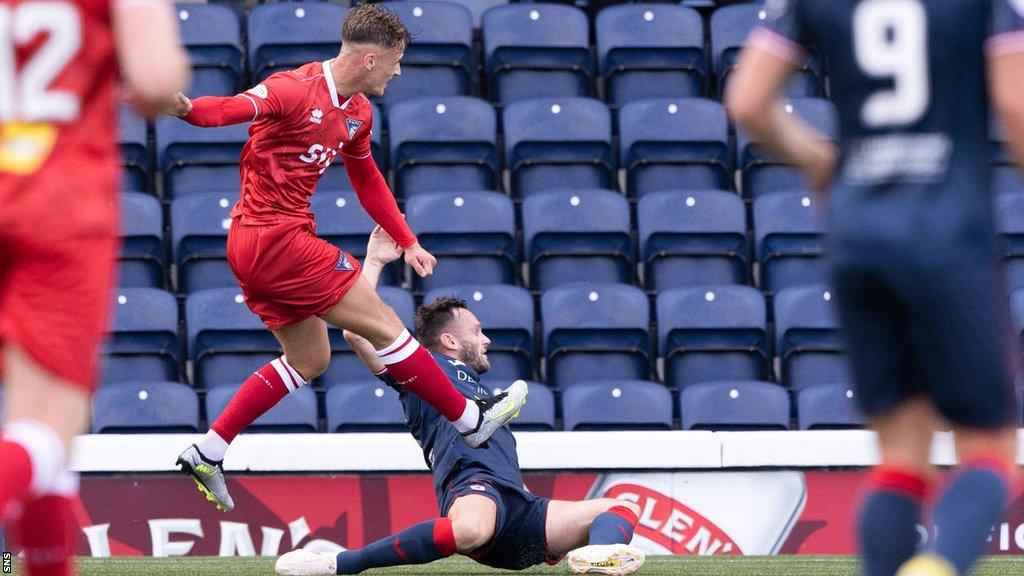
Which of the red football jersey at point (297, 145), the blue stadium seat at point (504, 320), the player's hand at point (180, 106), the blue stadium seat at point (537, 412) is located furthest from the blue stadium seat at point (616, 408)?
the player's hand at point (180, 106)

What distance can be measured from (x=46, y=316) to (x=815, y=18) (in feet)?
4.70

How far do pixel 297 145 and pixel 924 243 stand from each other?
3.46 metres

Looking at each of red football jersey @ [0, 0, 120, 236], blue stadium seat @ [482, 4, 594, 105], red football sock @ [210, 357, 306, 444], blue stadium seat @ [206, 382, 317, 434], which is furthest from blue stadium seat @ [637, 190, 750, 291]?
red football jersey @ [0, 0, 120, 236]

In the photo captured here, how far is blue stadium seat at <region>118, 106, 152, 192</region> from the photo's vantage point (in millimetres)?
9219

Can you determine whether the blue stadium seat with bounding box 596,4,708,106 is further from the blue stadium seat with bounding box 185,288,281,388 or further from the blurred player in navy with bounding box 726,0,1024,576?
the blurred player in navy with bounding box 726,0,1024,576

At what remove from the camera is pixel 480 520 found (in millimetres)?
5289

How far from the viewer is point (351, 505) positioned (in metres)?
6.99

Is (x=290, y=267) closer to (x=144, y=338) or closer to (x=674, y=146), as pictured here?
(x=144, y=338)

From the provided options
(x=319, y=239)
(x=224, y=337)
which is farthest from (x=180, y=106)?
(x=224, y=337)

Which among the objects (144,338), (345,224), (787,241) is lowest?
(144,338)

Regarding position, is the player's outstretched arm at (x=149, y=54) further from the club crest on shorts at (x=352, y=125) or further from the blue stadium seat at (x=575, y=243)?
the blue stadium seat at (x=575, y=243)

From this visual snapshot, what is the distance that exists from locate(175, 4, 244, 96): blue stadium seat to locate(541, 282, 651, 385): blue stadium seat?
277 cm

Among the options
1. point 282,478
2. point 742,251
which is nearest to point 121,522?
point 282,478

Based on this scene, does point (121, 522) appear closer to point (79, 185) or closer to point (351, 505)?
point (351, 505)
